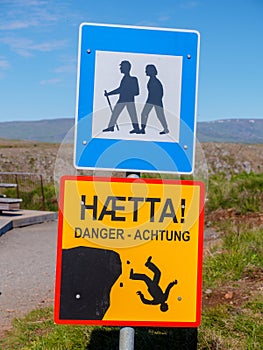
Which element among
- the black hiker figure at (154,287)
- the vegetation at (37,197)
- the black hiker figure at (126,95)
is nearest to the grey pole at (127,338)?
the black hiker figure at (154,287)

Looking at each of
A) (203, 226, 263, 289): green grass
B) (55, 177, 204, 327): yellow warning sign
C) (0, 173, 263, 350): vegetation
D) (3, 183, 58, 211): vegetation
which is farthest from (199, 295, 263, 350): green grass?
(3, 183, 58, 211): vegetation

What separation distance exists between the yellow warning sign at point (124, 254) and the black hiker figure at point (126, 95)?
0.98 ft

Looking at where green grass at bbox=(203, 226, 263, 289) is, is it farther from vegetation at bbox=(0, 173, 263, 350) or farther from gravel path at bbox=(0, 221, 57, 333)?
gravel path at bbox=(0, 221, 57, 333)

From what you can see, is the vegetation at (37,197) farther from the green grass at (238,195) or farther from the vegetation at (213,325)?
the vegetation at (213,325)

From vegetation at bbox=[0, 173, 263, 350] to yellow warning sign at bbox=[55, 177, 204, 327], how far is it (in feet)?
3.57

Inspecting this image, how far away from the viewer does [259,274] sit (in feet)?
19.5

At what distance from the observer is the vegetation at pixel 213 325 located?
434 cm

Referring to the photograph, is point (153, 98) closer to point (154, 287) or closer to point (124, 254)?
point (124, 254)

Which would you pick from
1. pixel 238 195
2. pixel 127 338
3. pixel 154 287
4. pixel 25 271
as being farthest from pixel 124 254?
pixel 238 195

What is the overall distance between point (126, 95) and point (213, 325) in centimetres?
209

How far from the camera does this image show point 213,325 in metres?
4.62

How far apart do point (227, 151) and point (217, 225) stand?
24.7 meters

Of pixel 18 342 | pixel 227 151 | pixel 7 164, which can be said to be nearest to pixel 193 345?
pixel 18 342

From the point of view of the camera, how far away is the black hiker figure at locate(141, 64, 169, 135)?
3.32m
